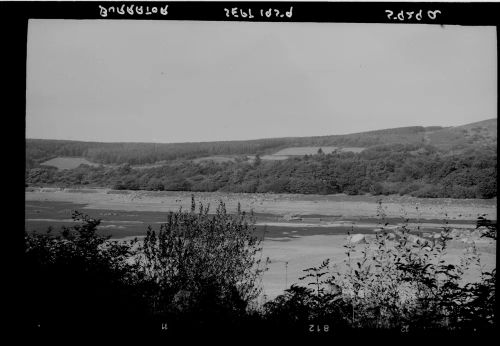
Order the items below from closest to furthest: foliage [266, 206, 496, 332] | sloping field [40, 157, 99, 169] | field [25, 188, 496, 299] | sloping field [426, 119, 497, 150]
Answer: foliage [266, 206, 496, 332]
sloping field [426, 119, 497, 150]
field [25, 188, 496, 299]
sloping field [40, 157, 99, 169]

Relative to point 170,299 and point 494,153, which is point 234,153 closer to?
point 170,299

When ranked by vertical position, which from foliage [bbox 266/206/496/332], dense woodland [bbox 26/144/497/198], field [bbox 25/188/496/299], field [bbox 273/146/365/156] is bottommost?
foliage [bbox 266/206/496/332]

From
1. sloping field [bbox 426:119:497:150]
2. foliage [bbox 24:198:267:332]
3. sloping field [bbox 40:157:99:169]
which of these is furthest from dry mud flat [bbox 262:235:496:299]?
sloping field [bbox 40:157:99:169]

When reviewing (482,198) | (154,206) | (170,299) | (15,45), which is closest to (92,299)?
(170,299)

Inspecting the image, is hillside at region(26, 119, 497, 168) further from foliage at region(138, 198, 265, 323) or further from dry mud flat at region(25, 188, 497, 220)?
foliage at region(138, 198, 265, 323)

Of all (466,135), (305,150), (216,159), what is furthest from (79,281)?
(466,135)
